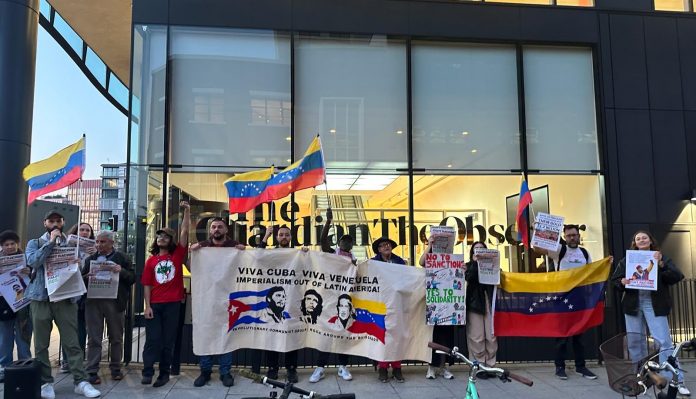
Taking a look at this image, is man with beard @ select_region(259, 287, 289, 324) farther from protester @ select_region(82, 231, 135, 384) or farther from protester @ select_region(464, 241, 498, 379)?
protester @ select_region(464, 241, 498, 379)

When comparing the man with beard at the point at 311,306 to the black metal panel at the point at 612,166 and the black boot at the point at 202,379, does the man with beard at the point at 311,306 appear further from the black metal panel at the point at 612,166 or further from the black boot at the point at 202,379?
the black metal panel at the point at 612,166

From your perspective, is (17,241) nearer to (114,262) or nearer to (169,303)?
(114,262)

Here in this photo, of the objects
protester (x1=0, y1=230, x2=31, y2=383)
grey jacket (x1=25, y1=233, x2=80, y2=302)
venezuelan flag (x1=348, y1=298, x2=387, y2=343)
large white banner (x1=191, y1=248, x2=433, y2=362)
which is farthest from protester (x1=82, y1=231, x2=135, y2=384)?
venezuelan flag (x1=348, y1=298, x2=387, y2=343)

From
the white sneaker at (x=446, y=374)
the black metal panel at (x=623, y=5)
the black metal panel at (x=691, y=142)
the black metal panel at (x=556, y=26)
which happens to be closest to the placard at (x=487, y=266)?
the white sneaker at (x=446, y=374)

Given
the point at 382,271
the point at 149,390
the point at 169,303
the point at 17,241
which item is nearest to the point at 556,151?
the point at 382,271

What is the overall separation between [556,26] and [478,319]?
227 inches

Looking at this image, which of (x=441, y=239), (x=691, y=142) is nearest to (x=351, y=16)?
(x=441, y=239)

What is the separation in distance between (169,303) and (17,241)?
2046 millimetres

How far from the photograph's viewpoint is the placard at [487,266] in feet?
23.7

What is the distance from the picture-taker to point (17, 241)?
6543 mm

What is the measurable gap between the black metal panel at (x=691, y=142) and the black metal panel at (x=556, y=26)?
2.21 m

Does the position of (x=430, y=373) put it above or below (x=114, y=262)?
below

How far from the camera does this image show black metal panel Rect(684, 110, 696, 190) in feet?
30.6

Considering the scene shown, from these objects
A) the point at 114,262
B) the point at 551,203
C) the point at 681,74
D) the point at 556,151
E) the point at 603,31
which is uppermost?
the point at 603,31
